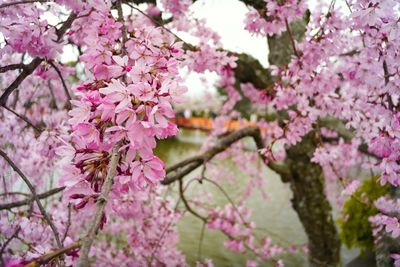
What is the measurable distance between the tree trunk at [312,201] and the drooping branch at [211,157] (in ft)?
0.51

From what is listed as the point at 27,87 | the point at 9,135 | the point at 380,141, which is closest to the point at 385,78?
the point at 380,141

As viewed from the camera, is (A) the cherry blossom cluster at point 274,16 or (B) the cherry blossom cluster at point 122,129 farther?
(A) the cherry blossom cluster at point 274,16

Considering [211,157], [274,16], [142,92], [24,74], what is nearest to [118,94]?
[142,92]

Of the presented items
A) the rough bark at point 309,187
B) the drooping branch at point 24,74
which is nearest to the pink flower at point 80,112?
the drooping branch at point 24,74

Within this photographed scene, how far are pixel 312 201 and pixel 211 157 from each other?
1.26 m

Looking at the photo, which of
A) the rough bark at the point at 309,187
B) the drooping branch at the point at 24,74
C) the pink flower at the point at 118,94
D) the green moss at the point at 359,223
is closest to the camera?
the pink flower at the point at 118,94

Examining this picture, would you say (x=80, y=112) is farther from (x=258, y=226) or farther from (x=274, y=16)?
(x=258, y=226)

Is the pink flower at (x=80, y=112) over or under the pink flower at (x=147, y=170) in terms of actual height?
over

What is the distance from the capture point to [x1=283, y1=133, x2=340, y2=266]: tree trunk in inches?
150

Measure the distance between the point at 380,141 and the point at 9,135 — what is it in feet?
6.98

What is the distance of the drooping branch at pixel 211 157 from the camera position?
310cm

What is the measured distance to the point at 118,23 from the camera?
4.23ft

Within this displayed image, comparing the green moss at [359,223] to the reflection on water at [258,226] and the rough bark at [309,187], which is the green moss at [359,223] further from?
the rough bark at [309,187]

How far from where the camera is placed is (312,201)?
12.6 feet
